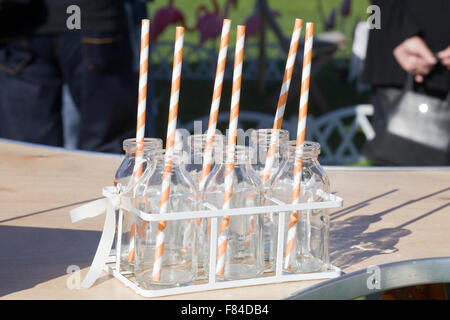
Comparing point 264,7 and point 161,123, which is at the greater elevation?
point 264,7

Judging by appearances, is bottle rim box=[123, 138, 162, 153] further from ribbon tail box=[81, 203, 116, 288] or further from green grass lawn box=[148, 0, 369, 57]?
green grass lawn box=[148, 0, 369, 57]

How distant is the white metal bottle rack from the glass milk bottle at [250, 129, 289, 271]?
26 millimetres

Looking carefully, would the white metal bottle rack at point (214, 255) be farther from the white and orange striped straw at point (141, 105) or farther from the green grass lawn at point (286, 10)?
the green grass lawn at point (286, 10)

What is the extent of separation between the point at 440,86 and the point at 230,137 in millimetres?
1949

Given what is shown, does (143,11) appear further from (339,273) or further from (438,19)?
(339,273)

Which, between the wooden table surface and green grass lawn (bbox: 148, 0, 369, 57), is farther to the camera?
green grass lawn (bbox: 148, 0, 369, 57)

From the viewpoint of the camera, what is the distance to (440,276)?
1.14 m

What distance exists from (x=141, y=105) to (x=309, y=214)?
11.2 inches

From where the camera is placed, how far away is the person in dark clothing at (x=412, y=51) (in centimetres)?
276

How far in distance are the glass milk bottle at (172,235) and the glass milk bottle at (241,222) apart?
0.03 meters

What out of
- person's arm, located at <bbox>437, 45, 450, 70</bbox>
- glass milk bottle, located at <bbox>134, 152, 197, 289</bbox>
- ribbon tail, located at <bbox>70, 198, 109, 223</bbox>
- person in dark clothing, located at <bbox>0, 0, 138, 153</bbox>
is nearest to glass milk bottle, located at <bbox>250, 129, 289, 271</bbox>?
glass milk bottle, located at <bbox>134, 152, 197, 289</bbox>

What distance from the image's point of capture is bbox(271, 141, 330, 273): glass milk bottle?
1080 mm
